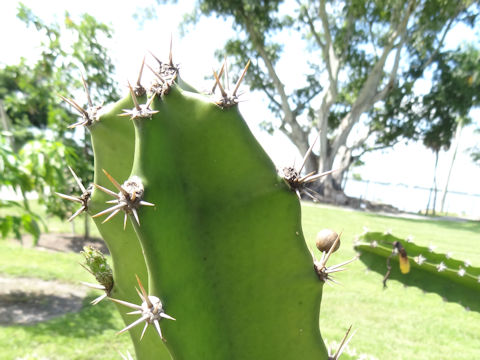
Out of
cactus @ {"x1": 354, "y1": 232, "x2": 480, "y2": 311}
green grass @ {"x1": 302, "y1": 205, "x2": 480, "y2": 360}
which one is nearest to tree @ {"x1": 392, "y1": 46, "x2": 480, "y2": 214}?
green grass @ {"x1": 302, "y1": 205, "x2": 480, "y2": 360}

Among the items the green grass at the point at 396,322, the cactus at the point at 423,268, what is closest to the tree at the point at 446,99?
the green grass at the point at 396,322

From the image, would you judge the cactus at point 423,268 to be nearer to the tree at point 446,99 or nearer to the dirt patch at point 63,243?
the dirt patch at point 63,243

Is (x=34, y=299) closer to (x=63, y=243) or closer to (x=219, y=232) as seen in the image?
(x=63, y=243)

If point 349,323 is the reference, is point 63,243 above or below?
below


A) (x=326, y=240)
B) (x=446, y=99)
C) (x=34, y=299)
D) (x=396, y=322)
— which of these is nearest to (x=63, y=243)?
(x=34, y=299)

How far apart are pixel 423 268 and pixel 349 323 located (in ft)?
10.5

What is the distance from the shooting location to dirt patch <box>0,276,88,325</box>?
4342mm

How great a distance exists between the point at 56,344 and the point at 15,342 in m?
0.39

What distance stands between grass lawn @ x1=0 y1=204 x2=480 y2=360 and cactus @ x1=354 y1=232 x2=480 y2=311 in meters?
0.77

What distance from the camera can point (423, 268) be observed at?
1883 millimetres

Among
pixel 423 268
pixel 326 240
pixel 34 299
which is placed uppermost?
pixel 326 240

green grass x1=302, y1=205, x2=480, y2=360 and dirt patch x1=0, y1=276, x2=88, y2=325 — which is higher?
green grass x1=302, y1=205, x2=480, y2=360

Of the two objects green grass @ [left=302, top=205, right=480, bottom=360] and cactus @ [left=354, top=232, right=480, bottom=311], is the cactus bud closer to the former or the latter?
cactus @ [left=354, top=232, right=480, bottom=311]

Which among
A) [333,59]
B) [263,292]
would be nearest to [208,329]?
[263,292]
